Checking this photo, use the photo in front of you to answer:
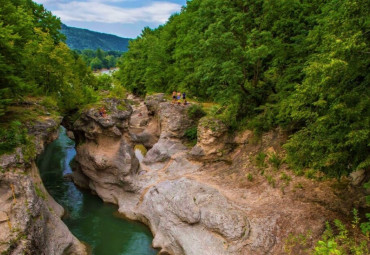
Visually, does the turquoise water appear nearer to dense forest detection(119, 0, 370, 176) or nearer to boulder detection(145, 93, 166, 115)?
dense forest detection(119, 0, 370, 176)

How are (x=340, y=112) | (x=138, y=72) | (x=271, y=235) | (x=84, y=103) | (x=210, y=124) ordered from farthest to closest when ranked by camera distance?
(x=138, y=72) < (x=84, y=103) < (x=210, y=124) < (x=271, y=235) < (x=340, y=112)

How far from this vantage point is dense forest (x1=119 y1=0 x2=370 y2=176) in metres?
10.5

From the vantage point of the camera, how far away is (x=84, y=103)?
25.0m

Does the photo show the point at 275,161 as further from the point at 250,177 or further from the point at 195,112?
the point at 195,112

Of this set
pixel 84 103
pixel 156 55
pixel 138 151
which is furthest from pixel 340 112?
pixel 156 55

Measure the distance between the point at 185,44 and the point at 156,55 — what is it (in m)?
6.82

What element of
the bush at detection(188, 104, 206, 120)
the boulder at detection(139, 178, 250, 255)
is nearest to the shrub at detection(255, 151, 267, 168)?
the boulder at detection(139, 178, 250, 255)

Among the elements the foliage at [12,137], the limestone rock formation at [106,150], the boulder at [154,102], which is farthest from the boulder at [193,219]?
the boulder at [154,102]

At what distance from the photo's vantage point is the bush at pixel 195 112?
26828mm

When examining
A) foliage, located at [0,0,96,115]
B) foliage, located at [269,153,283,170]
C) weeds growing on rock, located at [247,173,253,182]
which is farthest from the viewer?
weeds growing on rock, located at [247,173,253,182]

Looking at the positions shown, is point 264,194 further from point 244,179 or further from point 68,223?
point 68,223

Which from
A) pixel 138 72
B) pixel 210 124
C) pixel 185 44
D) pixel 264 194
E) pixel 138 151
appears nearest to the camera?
pixel 264 194

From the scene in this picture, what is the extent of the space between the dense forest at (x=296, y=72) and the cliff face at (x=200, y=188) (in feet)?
7.03

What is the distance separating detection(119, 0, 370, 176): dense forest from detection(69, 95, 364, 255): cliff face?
7.03ft
